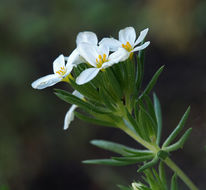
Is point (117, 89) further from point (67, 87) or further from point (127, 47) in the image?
point (67, 87)

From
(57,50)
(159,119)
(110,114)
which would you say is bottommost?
(159,119)

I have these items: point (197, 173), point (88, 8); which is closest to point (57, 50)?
point (88, 8)

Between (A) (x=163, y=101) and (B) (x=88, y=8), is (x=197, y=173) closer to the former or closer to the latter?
(A) (x=163, y=101)

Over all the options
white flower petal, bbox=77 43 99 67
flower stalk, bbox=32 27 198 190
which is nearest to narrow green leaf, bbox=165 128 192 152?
flower stalk, bbox=32 27 198 190

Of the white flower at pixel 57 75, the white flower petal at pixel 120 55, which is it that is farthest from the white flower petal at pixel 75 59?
the white flower petal at pixel 120 55

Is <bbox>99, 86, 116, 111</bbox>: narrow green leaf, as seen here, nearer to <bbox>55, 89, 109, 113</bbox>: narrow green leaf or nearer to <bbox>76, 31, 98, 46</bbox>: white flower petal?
<bbox>55, 89, 109, 113</bbox>: narrow green leaf

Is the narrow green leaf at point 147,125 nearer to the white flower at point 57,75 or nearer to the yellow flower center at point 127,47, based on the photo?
the yellow flower center at point 127,47
